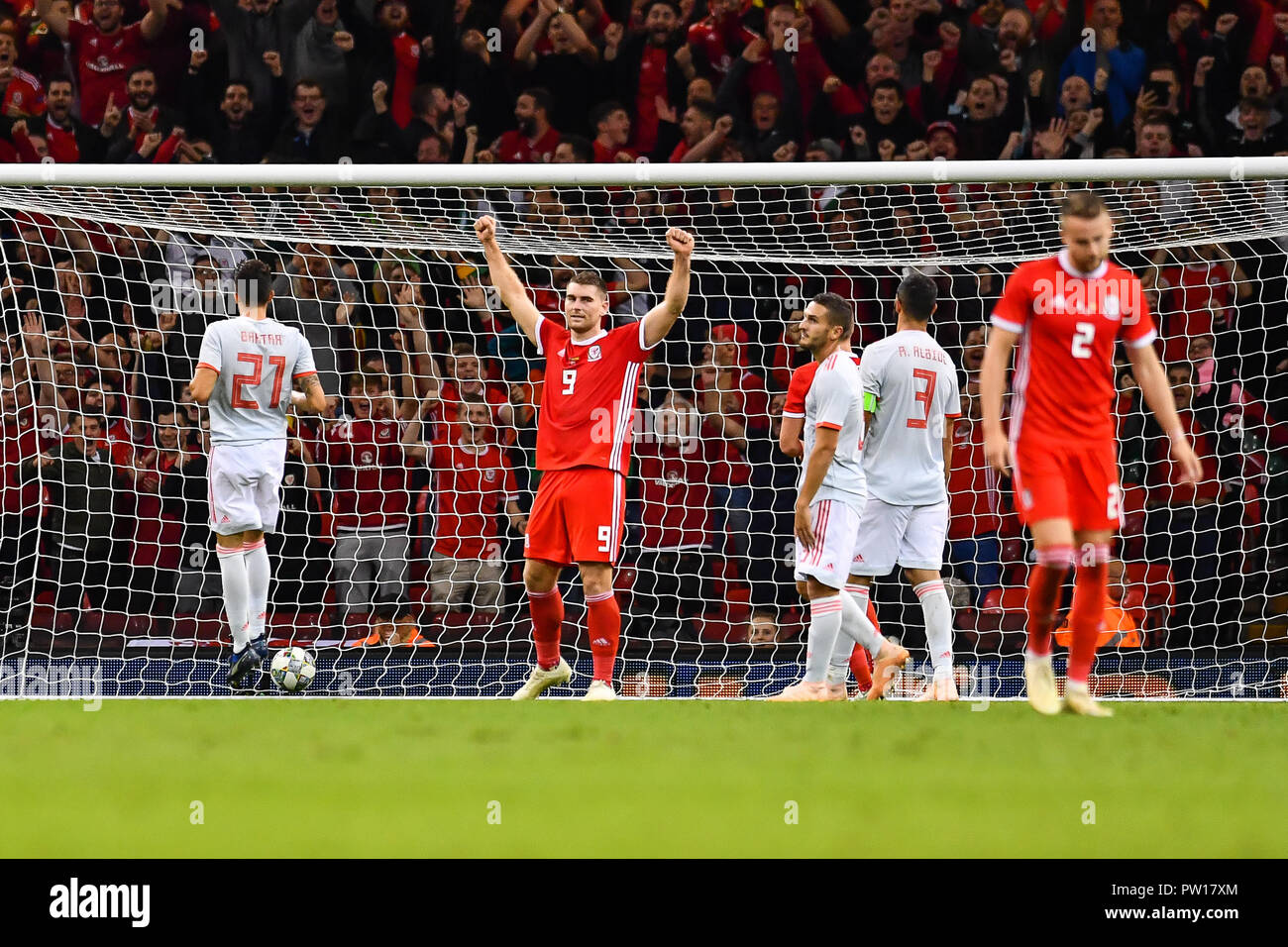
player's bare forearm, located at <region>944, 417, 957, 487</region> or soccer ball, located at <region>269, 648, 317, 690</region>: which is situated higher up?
player's bare forearm, located at <region>944, 417, 957, 487</region>

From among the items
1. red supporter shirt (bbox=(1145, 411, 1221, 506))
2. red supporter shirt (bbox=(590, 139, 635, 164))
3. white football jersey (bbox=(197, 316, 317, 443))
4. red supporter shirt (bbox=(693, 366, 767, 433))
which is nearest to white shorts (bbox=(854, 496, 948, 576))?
red supporter shirt (bbox=(1145, 411, 1221, 506))

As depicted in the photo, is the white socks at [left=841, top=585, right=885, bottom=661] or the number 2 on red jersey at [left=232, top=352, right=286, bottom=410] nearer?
the white socks at [left=841, top=585, right=885, bottom=661]

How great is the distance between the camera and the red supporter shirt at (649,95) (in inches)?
401

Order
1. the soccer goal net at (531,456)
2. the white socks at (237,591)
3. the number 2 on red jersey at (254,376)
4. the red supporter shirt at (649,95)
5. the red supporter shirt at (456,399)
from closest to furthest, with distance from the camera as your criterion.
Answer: the white socks at (237,591) < the number 2 on red jersey at (254,376) < the soccer goal net at (531,456) < the red supporter shirt at (456,399) < the red supporter shirt at (649,95)

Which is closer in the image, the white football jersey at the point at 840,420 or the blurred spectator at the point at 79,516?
the white football jersey at the point at 840,420

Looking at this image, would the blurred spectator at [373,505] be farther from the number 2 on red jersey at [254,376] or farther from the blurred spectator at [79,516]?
the number 2 on red jersey at [254,376]

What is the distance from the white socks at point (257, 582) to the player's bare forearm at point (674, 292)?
207 centimetres

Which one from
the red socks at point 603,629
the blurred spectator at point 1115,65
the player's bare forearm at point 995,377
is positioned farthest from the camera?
the blurred spectator at point 1115,65

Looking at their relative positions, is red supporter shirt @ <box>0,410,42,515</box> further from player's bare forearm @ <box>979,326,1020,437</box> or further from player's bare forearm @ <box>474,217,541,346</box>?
player's bare forearm @ <box>979,326,1020,437</box>

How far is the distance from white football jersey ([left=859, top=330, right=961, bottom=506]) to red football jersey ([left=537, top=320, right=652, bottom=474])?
989mm

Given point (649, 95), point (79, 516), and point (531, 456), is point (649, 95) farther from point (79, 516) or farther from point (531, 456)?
point (79, 516)

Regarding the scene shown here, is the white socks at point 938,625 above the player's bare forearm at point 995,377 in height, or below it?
below

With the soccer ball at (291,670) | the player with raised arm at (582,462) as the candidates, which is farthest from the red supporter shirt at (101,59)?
the player with raised arm at (582,462)

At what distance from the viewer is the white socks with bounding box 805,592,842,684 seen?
20.0 ft
